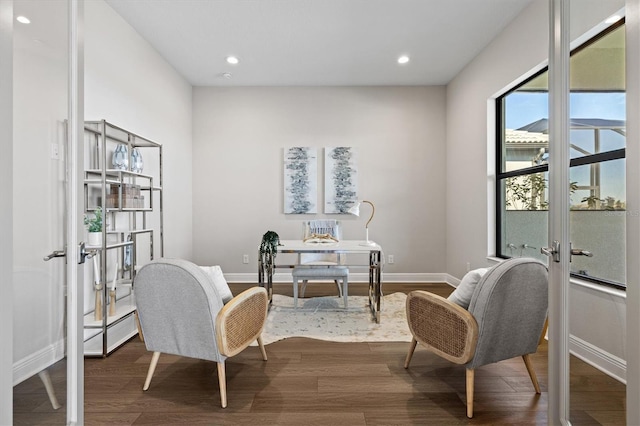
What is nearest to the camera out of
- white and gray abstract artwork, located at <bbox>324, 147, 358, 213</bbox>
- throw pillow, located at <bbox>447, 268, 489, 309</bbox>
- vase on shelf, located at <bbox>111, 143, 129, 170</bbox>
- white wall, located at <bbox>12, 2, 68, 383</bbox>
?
white wall, located at <bbox>12, 2, 68, 383</bbox>

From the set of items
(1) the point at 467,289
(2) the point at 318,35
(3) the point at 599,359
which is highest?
(2) the point at 318,35

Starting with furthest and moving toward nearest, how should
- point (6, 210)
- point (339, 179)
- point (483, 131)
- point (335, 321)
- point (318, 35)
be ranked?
1. point (339, 179)
2. point (483, 131)
3. point (318, 35)
4. point (335, 321)
5. point (6, 210)

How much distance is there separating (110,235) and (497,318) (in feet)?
10.0

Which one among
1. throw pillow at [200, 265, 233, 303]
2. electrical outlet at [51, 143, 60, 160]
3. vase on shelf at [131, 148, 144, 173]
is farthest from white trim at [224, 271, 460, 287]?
electrical outlet at [51, 143, 60, 160]

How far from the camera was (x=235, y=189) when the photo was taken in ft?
17.2

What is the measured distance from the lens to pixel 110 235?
10.0 ft

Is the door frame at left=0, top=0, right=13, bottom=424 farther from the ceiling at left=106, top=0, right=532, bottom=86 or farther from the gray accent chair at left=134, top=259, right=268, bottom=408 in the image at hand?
the ceiling at left=106, top=0, right=532, bottom=86

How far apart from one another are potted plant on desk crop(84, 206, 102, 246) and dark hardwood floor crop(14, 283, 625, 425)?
870mm

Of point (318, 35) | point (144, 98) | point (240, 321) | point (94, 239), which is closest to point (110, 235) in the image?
point (94, 239)

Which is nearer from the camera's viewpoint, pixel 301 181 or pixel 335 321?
pixel 335 321

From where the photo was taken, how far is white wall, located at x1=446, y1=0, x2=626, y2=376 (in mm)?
1502

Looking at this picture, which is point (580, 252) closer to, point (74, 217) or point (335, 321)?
point (74, 217)

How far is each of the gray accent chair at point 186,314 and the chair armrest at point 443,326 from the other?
3.67 ft

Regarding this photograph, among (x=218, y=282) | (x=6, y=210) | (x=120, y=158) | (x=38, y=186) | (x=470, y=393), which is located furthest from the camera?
(x=120, y=158)
